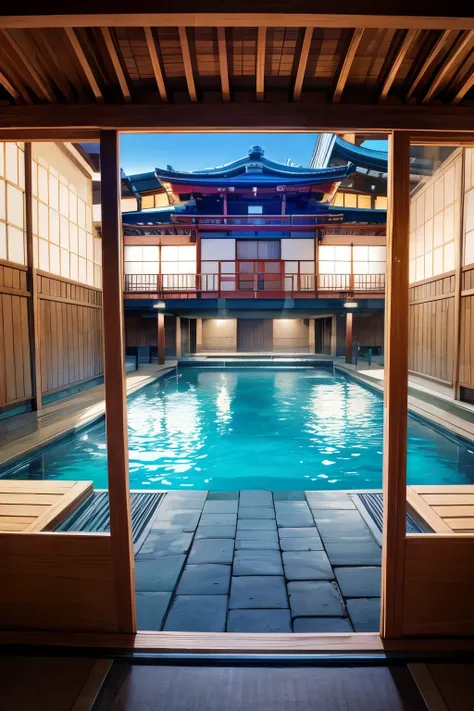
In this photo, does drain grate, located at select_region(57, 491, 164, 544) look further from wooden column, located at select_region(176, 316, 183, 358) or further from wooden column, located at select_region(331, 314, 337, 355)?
wooden column, located at select_region(331, 314, 337, 355)

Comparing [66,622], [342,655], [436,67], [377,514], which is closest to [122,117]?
[436,67]

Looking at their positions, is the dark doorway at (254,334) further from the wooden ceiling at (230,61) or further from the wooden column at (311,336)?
the wooden ceiling at (230,61)

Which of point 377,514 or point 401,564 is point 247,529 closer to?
point 377,514

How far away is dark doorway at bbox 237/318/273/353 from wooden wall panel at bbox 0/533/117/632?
1586 centimetres

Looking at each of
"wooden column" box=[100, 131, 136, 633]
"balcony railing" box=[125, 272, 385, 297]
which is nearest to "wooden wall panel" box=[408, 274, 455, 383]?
"balcony railing" box=[125, 272, 385, 297]

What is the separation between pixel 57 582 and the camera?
177cm

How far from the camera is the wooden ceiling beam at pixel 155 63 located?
148 centimetres

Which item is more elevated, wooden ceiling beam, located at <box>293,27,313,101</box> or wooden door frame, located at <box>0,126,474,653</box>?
wooden ceiling beam, located at <box>293,27,313,101</box>

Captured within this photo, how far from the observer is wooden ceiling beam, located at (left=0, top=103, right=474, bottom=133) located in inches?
66.7

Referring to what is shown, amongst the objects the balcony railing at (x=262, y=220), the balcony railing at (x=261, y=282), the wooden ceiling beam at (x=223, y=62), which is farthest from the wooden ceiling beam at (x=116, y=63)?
the balcony railing at (x=262, y=220)

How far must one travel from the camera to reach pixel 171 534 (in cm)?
280

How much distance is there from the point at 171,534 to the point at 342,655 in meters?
1.44

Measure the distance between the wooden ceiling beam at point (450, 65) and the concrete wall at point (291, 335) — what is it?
15.9m

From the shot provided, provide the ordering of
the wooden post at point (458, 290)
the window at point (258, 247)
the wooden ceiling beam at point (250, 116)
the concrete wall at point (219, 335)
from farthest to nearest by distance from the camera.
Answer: the concrete wall at point (219, 335) → the window at point (258, 247) → the wooden post at point (458, 290) → the wooden ceiling beam at point (250, 116)
